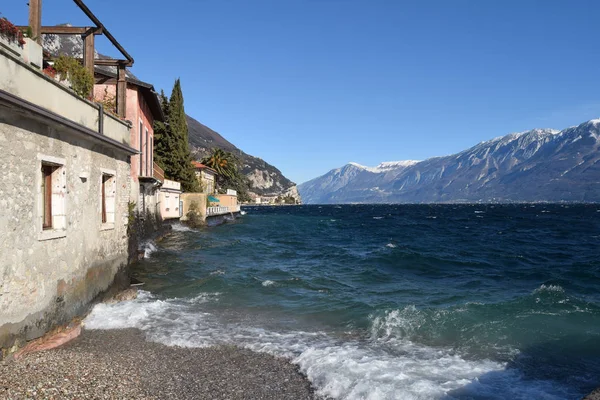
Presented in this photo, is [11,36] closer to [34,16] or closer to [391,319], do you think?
[34,16]

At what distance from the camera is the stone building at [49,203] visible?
7.15 meters

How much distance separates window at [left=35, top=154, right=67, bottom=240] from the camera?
856 centimetres

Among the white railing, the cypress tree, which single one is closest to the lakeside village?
the cypress tree

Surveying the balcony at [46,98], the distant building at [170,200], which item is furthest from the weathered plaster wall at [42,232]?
the distant building at [170,200]

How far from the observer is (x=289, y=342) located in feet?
31.0

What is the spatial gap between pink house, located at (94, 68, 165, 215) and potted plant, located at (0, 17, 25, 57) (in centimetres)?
1067

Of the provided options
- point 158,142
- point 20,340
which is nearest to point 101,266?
point 20,340

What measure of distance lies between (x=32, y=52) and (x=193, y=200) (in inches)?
1278

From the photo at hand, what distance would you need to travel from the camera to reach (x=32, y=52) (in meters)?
9.24

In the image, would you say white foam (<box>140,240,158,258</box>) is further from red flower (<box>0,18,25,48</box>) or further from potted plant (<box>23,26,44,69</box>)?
red flower (<box>0,18,25,48</box>)

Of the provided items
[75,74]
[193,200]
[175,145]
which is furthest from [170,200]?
[75,74]

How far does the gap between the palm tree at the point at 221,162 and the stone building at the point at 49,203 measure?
7031 centimetres

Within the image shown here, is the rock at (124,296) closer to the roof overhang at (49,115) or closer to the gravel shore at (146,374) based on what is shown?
the gravel shore at (146,374)

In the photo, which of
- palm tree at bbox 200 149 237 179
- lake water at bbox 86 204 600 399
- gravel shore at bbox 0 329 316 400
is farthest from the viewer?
palm tree at bbox 200 149 237 179
